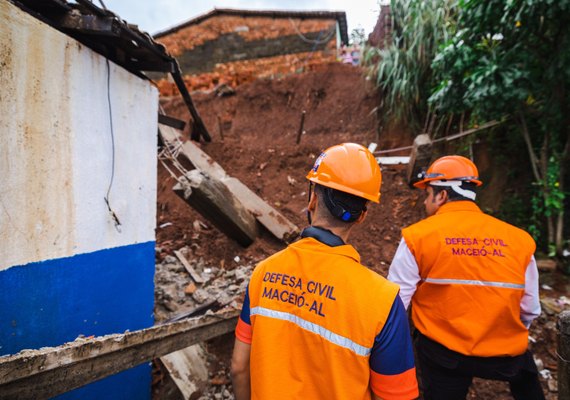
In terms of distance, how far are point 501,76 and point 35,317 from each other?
16.7 feet

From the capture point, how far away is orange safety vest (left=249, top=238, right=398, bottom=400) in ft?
3.87

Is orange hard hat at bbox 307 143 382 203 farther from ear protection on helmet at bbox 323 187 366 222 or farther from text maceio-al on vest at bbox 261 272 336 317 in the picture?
text maceio-al on vest at bbox 261 272 336 317

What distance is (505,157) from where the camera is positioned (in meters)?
5.05

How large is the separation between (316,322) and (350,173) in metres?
0.63

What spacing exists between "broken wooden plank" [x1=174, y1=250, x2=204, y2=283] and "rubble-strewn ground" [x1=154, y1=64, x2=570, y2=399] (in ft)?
0.22

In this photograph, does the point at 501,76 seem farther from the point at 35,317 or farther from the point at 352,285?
the point at 35,317

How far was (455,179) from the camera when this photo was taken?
2.30m

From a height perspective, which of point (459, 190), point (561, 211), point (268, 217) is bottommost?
point (268, 217)

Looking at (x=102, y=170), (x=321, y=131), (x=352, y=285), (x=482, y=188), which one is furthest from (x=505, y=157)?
(x=102, y=170)

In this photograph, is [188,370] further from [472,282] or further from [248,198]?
[472,282]

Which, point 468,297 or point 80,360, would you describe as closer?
point 80,360

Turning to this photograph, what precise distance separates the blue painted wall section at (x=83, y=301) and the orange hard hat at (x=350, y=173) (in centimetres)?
186

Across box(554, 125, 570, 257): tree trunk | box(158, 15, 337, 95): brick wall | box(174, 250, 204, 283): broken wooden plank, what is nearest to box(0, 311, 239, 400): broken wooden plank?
box(174, 250, 204, 283): broken wooden plank

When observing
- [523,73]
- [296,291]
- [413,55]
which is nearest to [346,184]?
[296,291]
